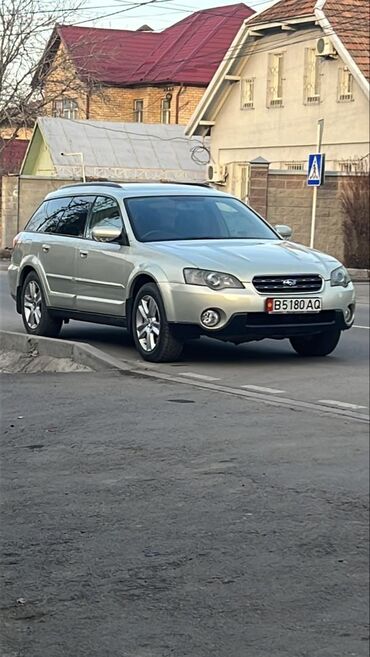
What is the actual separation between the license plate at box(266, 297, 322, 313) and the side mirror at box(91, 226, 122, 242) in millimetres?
1583

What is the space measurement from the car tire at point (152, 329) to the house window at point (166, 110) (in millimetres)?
37853

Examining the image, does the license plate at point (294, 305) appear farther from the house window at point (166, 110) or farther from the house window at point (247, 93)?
the house window at point (166, 110)

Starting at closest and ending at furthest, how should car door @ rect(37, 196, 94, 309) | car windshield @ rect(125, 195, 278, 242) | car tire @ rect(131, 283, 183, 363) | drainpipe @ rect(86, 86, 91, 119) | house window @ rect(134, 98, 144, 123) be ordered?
car tire @ rect(131, 283, 183, 363), car windshield @ rect(125, 195, 278, 242), car door @ rect(37, 196, 94, 309), drainpipe @ rect(86, 86, 91, 119), house window @ rect(134, 98, 144, 123)

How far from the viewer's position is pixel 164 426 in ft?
22.2

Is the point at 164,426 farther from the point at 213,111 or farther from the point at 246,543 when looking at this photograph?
the point at 213,111

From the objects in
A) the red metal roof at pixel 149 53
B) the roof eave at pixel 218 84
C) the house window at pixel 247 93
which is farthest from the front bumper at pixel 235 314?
the house window at pixel 247 93

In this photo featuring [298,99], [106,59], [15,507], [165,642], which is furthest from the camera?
[106,59]

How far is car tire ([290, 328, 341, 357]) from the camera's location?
10.4 meters

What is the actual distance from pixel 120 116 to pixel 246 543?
44296mm

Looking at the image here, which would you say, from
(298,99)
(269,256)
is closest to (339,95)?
(298,99)

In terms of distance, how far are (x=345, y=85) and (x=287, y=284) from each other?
72.0 feet

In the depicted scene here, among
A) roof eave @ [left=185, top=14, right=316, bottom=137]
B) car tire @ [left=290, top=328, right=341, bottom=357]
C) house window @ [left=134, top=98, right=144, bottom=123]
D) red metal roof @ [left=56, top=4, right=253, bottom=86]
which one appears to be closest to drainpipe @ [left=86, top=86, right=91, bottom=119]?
red metal roof @ [left=56, top=4, right=253, bottom=86]

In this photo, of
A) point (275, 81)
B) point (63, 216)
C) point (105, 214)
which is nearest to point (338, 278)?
point (105, 214)

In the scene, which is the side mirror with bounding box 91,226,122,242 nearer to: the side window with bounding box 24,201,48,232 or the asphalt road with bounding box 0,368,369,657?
the side window with bounding box 24,201,48,232
